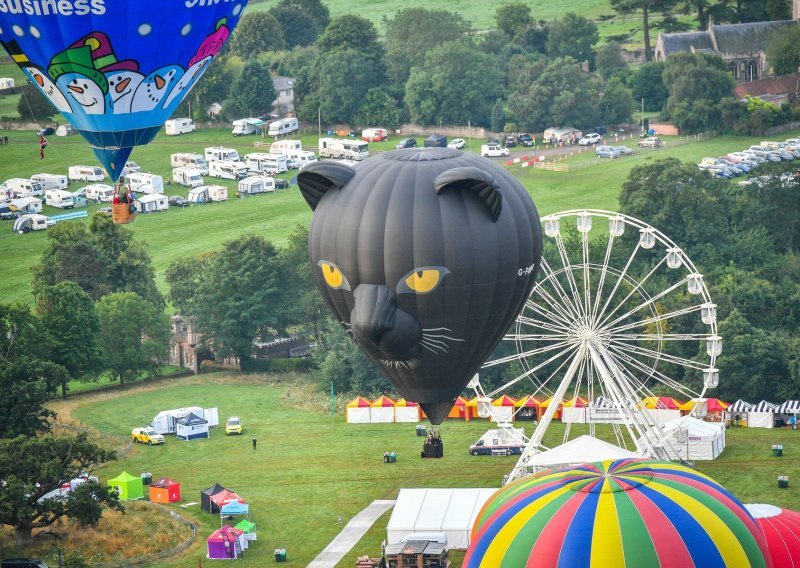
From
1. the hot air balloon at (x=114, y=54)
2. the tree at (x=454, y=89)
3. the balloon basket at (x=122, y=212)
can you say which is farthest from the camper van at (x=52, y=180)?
the balloon basket at (x=122, y=212)

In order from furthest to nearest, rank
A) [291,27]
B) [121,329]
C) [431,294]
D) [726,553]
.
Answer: [291,27] < [121,329] < [431,294] < [726,553]

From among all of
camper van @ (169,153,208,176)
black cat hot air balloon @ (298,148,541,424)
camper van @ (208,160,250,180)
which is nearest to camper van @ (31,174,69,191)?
camper van @ (169,153,208,176)

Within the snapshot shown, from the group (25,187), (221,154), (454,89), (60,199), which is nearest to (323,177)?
(60,199)

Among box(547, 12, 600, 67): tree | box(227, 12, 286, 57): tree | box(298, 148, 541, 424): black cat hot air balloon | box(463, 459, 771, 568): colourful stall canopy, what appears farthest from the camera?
box(227, 12, 286, 57): tree

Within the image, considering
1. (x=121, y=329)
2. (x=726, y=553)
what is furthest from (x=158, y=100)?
(x=726, y=553)

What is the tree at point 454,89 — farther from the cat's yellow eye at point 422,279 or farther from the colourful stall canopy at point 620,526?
the colourful stall canopy at point 620,526

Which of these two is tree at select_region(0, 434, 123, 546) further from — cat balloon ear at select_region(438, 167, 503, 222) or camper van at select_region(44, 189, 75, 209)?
camper van at select_region(44, 189, 75, 209)

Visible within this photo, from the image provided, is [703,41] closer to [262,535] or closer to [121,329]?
[121,329]

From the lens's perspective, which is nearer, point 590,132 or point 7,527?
point 7,527
